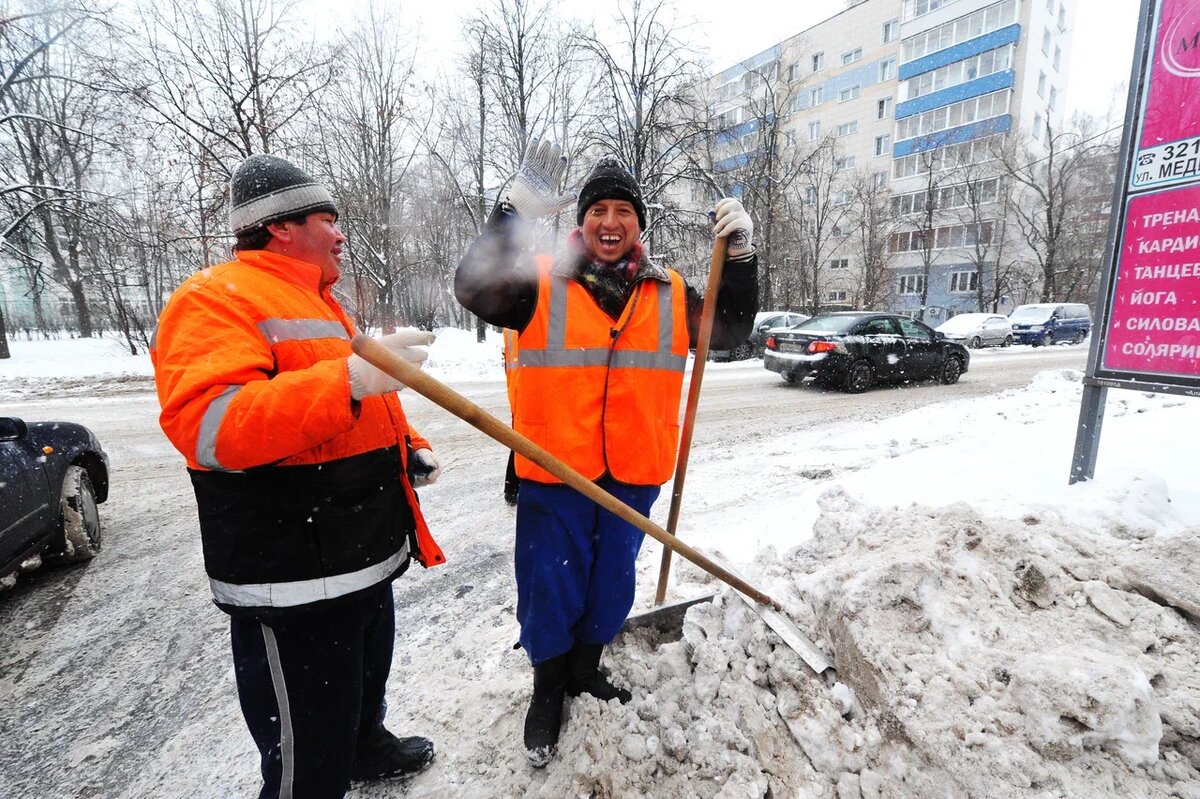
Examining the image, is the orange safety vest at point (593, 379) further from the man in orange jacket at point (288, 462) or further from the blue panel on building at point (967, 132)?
the blue panel on building at point (967, 132)

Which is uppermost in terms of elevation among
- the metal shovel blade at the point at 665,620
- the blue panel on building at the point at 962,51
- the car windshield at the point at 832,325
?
the blue panel on building at the point at 962,51

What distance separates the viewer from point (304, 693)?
56.1 inches

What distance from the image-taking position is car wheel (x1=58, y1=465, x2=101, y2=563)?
136 inches

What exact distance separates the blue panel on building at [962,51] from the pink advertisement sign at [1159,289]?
38.6 m

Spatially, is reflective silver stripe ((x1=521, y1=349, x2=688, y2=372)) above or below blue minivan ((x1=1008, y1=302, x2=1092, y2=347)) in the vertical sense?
above

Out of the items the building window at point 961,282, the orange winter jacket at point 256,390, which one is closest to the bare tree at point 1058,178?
the building window at point 961,282

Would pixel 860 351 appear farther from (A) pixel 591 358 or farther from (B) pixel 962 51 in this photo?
(B) pixel 962 51

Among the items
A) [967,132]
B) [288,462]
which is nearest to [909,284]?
[967,132]

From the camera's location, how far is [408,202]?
24.1 m

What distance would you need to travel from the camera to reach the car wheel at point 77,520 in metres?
3.46

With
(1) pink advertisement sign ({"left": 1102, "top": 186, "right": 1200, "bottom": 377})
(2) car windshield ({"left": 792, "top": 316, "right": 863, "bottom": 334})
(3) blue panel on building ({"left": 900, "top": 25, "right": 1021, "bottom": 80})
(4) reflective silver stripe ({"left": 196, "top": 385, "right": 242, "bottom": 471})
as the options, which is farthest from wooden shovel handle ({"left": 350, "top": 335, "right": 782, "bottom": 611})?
(3) blue panel on building ({"left": 900, "top": 25, "right": 1021, "bottom": 80})

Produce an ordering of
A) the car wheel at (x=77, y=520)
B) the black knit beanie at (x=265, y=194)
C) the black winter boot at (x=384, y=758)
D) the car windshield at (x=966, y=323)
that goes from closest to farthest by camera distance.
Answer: the black knit beanie at (x=265, y=194), the black winter boot at (x=384, y=758), the car wheel at (x=77, y=520), the car windshield at (x=966, y=323)

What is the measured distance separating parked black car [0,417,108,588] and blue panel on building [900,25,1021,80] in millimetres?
42712

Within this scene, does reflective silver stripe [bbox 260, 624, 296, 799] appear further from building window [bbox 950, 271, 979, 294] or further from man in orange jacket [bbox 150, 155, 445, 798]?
building window [bbox 950, 271, 979, 294]
